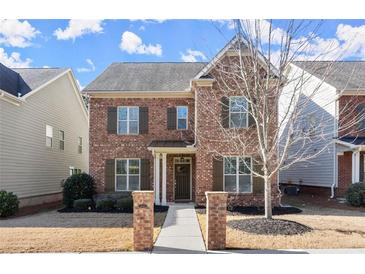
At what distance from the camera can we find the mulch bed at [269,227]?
29.1 feet

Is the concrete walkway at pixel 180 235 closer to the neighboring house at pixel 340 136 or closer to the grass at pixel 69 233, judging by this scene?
the grass at pixel 69 233

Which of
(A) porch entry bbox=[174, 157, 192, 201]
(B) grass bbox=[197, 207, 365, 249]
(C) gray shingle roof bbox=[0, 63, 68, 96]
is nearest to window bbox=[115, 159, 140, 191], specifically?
(A) porch entry bbox=[174, 157, 192, 201]

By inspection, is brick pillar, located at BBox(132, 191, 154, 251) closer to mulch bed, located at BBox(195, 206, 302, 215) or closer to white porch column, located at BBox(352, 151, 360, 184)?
mulch bed, located at BBox(195, 206, 302, 215)

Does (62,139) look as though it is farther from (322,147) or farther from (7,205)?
(322,147)

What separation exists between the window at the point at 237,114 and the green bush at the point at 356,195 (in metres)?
5.51

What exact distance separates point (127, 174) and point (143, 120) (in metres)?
2.71

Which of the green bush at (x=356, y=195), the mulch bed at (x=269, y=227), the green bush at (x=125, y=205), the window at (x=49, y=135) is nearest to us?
the mulch bed at (x=269, y=227)

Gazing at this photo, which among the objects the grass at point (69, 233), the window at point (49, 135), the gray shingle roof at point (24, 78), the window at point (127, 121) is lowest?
the grass at point (69, 233)

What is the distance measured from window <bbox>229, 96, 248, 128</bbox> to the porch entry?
318 cm

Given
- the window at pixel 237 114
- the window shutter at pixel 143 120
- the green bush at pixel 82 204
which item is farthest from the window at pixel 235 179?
the green bush at pixel 82 204

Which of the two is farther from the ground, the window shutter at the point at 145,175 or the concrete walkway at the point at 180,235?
the window shutter at the point at 145,175

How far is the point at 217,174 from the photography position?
14391mm

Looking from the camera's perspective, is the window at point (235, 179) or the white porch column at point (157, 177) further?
the white porch column at point (157, 177)

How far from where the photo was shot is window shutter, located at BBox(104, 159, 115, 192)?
16516 mm
